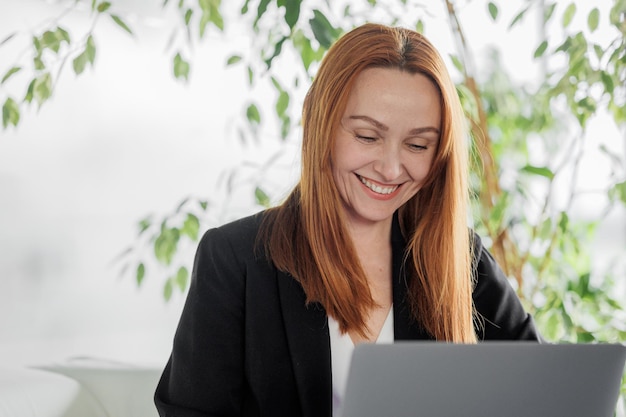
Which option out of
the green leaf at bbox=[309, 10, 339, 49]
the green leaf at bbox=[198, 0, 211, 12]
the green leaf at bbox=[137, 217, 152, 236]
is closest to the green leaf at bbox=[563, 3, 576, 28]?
the green leaf at bbox=[309, 10, 339, 49]

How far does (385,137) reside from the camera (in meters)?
1.31

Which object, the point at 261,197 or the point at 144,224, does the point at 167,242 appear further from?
the point at 261,197

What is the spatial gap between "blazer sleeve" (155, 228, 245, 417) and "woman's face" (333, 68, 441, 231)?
227 millimetres

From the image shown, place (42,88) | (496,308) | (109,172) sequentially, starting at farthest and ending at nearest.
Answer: (109,172) < (42,88) < (496,308)

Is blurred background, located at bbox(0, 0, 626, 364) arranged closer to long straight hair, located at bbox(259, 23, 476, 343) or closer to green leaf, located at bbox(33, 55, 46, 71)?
green leaf, located at bbox(33, 55, 46, 71)

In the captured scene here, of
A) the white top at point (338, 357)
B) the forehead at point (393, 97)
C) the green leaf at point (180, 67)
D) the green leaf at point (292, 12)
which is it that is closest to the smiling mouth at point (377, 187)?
the forehead at point (393, 97)

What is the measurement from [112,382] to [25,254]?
559 mm

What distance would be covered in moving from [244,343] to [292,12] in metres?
0.63

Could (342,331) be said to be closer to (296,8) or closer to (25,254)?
(296,8)

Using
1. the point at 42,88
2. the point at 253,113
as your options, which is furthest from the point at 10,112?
the point at 253,113

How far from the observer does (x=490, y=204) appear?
2023mm

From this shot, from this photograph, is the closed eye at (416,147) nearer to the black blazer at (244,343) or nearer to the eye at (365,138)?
the eye at (365,138)

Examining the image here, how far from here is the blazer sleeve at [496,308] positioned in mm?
1478

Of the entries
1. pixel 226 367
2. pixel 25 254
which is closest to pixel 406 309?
pixel 226 367
